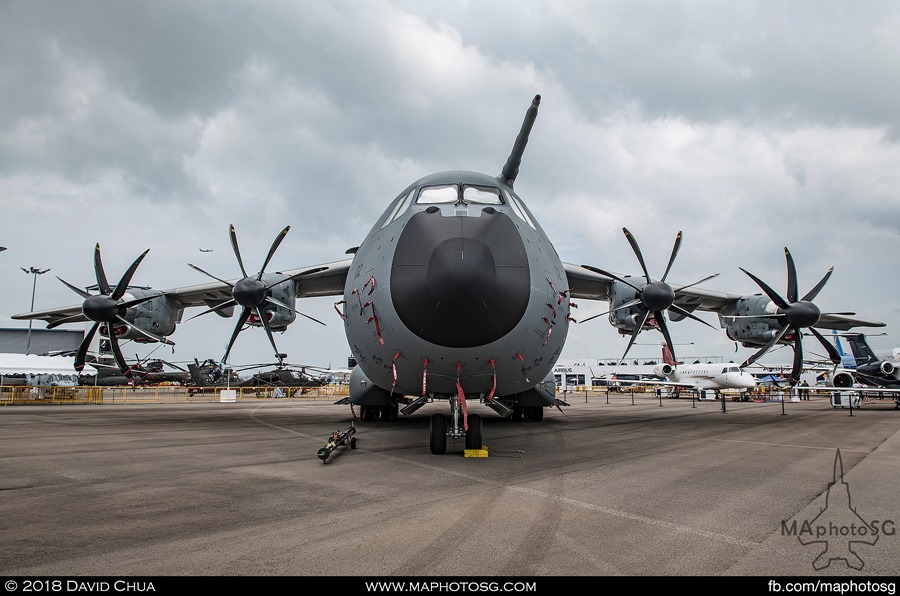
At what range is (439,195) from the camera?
327 inches

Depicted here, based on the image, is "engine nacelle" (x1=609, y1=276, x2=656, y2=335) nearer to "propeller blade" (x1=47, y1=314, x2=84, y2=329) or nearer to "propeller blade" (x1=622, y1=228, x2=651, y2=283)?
"propeller blade" (x1=622, y1=228, x2=651, y2=283)

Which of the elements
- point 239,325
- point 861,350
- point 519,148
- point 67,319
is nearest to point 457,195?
point 519,148

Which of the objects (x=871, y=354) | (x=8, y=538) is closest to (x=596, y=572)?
(x=8, y=538)

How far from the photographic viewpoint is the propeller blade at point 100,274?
1461 centimetres

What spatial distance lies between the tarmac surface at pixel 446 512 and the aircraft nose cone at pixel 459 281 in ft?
6.02

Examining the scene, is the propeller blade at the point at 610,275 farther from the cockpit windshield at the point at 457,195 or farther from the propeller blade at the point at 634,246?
the cockpit windshield at the point at 457,195

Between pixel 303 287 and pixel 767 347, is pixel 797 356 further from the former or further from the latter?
pixel 303 287

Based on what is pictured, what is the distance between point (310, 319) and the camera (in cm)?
1444

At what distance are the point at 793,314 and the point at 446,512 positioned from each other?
581 inches

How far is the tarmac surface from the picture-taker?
3.15 m

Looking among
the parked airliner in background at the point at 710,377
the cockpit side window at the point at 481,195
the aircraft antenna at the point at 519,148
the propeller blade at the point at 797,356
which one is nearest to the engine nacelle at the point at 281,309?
the aircraft antenna at the point at 519,148

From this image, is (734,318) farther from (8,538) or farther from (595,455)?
(8,538)

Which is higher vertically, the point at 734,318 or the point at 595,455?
the point at 734,318
